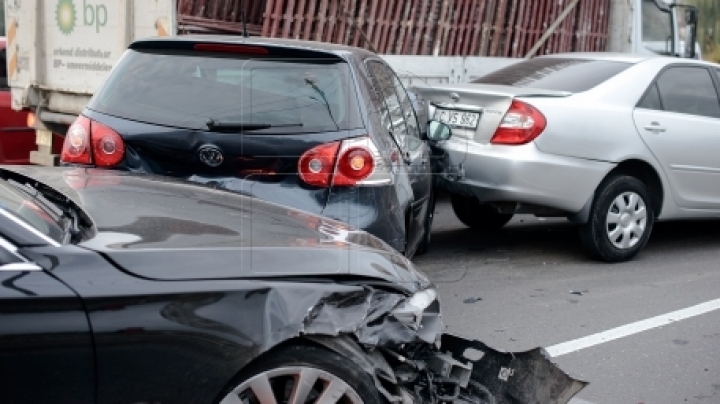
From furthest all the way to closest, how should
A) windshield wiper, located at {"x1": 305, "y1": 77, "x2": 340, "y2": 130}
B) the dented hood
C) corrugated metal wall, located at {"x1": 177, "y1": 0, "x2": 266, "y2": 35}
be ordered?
corrugated metal wall, located at {"x1": 177, "y1": 0, "x2": 266, "y2": 35} → windshield wiper, located at {"x1": 305, "y1": 77, "x2": 340, "y2": 130} → the dented hood

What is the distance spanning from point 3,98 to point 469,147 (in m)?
5.19

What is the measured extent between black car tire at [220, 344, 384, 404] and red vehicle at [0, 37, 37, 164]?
7.32 m

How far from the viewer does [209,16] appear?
876 cm

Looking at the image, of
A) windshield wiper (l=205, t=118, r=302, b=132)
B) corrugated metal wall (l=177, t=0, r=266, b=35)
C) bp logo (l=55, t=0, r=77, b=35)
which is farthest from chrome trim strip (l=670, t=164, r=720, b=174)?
bp logo (l=55, t=0, r=77, b=35)

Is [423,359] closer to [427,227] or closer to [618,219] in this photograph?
[427,227]

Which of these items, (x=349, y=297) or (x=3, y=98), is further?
(x=3, y=98)

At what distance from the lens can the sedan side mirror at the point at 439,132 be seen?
659 centimetres

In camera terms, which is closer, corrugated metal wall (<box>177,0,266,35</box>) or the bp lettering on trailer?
corrugated metal wall (<box>177,0,266,35</box>)

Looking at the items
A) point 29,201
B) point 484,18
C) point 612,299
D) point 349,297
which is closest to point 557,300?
point 612,299

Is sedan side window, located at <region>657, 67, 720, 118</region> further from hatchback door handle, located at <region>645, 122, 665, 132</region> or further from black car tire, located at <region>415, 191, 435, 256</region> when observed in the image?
black car tire, located at <region>415, 191, 435, 256</region>

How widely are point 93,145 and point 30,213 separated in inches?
82.3

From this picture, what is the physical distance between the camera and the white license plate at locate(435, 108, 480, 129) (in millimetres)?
7227

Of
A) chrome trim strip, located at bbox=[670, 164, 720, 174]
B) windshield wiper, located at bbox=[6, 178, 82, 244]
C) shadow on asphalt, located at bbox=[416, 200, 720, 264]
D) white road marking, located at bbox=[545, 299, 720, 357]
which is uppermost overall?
windshield wiper, located at bbox=[6, 178, 82, 244]

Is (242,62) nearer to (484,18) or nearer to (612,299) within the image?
(612,299)
